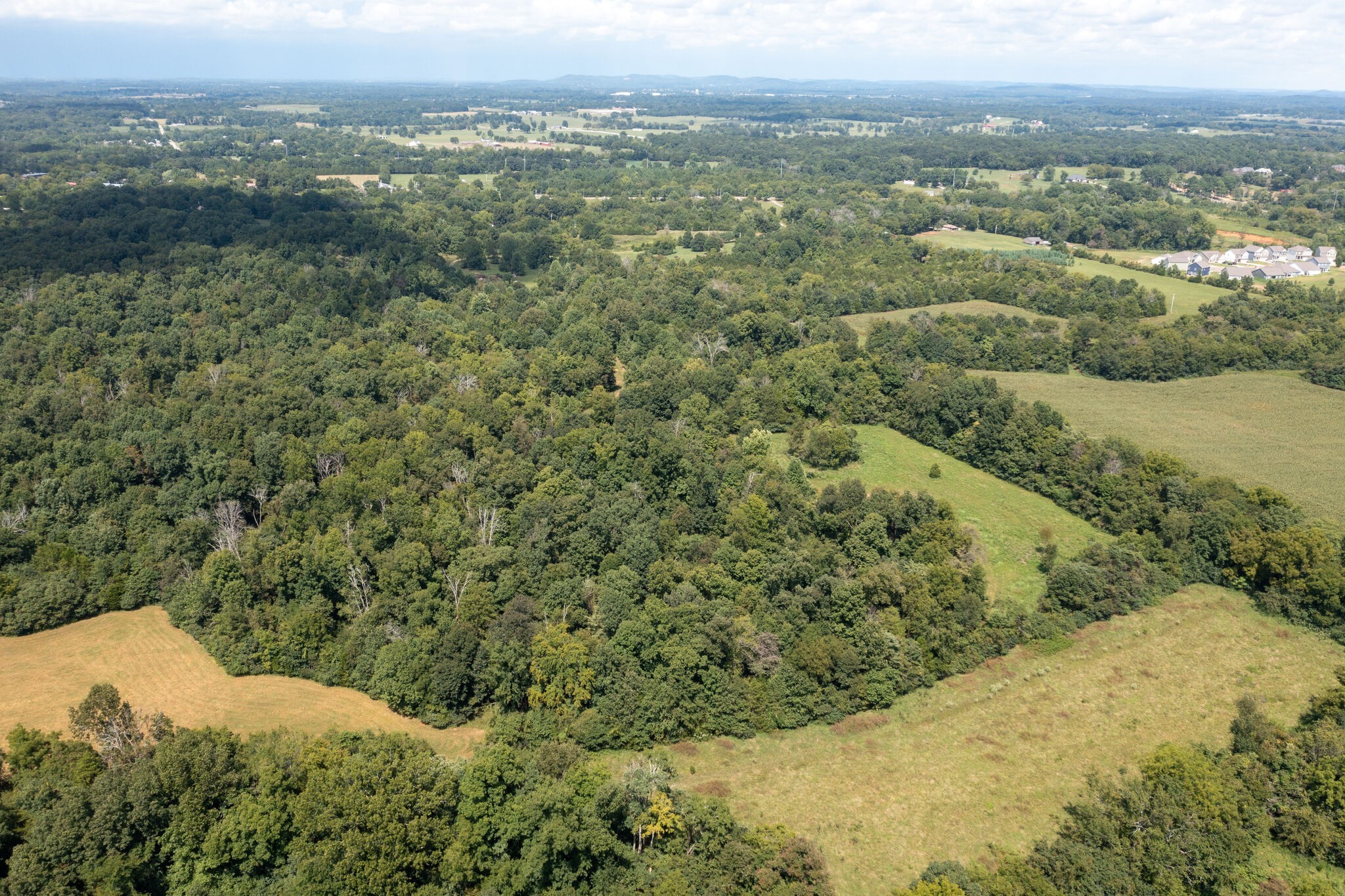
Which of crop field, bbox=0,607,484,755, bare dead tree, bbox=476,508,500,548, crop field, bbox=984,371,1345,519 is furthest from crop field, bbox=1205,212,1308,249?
crop field, bbox=0,607,484,755

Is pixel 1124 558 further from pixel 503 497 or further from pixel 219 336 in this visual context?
pixel 219 336

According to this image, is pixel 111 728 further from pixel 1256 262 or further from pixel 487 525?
pixel 1256 262

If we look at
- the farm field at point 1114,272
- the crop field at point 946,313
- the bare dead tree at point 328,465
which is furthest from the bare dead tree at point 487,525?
the farm field at point 1114,272

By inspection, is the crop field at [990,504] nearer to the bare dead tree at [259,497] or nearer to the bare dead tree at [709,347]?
the bare dead tree at [709,347]

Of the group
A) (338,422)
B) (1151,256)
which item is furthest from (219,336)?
(1151,256)

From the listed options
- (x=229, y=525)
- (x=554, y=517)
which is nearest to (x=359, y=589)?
(x=554, y=517)
